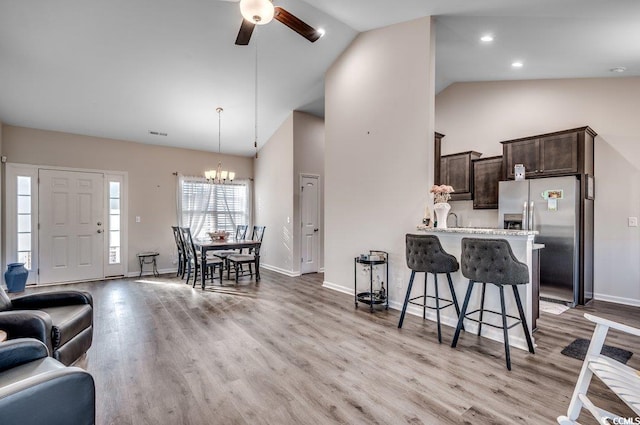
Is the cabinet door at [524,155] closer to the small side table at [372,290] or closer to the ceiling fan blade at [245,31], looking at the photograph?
the small side table at [372,290]

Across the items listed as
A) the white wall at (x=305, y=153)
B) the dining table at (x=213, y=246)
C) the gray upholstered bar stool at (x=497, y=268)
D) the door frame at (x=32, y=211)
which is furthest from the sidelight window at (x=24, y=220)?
the gray upholstered bar stool at (x=497, y=268)

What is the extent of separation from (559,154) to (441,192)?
2202 mm

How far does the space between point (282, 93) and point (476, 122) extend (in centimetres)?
350

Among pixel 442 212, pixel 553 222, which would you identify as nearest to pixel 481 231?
pixel 442 212

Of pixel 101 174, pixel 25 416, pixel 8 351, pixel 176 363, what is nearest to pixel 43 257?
pixel 101 174

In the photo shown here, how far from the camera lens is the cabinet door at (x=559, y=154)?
4.11m

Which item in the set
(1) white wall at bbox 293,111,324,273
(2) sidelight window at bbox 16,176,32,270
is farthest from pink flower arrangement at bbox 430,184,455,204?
(2) sidelight window at bbox 16,176,32,270

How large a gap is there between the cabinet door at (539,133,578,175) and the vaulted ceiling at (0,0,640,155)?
0.94m

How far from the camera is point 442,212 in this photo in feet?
11.3

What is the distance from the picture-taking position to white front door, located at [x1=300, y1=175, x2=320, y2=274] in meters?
6.19

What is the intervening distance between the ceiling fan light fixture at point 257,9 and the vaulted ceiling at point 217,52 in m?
1.44

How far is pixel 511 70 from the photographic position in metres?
4.59

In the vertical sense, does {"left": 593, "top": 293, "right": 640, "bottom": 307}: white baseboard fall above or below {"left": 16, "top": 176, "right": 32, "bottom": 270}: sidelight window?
below

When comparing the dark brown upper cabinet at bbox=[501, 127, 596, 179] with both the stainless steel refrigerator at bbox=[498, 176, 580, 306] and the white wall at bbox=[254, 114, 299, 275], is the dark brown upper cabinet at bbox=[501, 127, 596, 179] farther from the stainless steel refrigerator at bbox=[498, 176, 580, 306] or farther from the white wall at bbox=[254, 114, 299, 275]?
the white wall at bbox=[254, 114, 299, 275]
